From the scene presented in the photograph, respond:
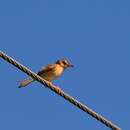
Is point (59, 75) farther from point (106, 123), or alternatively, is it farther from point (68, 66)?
point (106, 123)

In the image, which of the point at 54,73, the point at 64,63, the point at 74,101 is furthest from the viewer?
the point at 64,63

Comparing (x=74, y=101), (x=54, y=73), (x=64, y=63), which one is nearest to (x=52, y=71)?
(x=54, y=73)

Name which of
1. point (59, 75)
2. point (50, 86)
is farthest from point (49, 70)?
point (50, 86)

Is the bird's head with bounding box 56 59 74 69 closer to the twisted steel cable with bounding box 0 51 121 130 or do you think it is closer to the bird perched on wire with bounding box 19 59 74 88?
the bird perched on wire with bounding box 19 59 74 88

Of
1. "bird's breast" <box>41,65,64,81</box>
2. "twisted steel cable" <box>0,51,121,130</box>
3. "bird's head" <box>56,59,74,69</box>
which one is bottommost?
"twisted steel cable" <box>0,51,121,130</box>

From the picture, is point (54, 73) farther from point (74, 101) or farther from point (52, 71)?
point (74, 101)

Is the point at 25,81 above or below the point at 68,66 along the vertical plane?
below

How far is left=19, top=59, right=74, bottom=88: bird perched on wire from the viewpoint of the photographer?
42.0 feet

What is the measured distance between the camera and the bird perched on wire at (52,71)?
1279 centimetres

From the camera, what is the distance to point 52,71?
1320 centimetres

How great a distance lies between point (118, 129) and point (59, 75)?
725 cm

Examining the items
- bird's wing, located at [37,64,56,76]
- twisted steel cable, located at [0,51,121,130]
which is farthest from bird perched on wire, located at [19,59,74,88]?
twisted steel cable, located at [0,51,121,130]

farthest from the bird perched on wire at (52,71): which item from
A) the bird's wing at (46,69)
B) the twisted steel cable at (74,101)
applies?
the twisted steel cable at (74,101)

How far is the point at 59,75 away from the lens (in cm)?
1330
